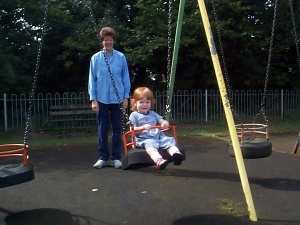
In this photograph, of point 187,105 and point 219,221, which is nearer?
point 219,221

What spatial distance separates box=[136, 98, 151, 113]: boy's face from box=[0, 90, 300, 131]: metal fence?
7747 mm

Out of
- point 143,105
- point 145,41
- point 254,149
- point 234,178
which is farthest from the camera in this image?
point 145,41

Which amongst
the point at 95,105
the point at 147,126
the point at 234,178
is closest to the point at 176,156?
the point at 147,126

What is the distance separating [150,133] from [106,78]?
4.06ft

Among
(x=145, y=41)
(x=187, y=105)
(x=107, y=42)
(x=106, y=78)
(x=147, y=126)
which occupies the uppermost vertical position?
(x=145, y=41)

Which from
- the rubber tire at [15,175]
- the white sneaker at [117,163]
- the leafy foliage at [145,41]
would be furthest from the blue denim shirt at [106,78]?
the leafy foliage at [145,41]

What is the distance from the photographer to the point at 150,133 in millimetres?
5926

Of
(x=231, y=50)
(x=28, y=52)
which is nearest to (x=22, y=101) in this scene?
(x=28, y=52)

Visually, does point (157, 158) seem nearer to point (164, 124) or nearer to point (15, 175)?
point (164, 124)

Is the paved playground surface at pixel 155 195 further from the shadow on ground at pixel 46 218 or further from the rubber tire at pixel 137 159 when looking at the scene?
the rubber tire at pixel 137 159

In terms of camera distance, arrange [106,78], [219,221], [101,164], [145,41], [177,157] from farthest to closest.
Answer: [145,41] < [101,164] < [106,78] < [177,157] < [219,221]

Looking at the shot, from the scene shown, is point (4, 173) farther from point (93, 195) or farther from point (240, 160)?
point (240, 160)

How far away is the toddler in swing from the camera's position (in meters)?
5.29

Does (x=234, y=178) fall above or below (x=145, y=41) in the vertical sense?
below
